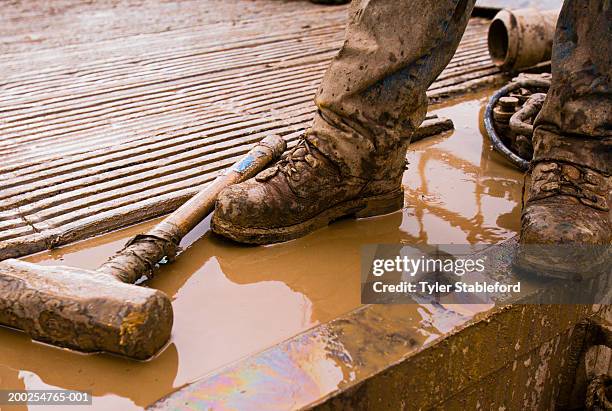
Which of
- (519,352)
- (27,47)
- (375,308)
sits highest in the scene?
(27,47)

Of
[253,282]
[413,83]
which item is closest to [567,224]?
[413,83]

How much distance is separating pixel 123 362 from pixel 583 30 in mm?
1650

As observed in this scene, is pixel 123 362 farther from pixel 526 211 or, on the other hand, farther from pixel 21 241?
pixel 526 211

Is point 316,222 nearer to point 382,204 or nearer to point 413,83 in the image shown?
point 382,204

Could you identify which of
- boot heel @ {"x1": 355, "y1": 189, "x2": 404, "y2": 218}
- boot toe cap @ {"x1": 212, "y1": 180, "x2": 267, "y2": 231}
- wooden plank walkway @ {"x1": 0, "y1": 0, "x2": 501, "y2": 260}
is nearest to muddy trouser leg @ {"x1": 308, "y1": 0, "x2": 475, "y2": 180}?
boot heel @ {"x1": 355, "y1": 189, "x2": 404, "y2": 218}

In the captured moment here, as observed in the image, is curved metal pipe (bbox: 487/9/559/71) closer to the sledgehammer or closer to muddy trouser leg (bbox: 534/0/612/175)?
muddy trouser leg (bbox: 534/0/612/175)

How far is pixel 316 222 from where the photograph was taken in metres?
2.23

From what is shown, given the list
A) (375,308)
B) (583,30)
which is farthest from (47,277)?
(583,30)

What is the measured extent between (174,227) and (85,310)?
Answer: 0.48 metres

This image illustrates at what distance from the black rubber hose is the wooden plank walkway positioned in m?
0.54

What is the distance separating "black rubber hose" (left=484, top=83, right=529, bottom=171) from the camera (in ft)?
8.85

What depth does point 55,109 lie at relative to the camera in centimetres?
321

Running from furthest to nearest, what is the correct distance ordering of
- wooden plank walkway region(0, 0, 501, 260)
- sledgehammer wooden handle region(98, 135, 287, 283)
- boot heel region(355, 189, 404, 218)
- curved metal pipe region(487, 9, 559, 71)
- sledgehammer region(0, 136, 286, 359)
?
curved metal pipe region(487, 9, 559, 71)
wooden plank walkway region(0, 0, 501, 260)
boot heel region(355, 189, 404, 218)
sledgehammer wooden handle region(98, 135, 287, 283)
sledgehammer region(0, 136, 286, 359)

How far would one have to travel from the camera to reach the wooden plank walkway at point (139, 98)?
241cm
